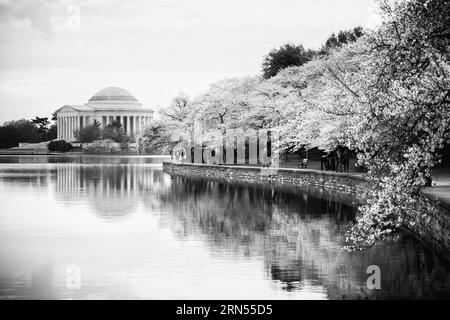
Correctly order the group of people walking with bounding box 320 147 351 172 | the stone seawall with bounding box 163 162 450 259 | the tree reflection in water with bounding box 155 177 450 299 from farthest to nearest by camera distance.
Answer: the group of people walking with bounding box 320 147 351 172, the stone seawall with bounding box 163 162 450 259, the tree reflection in water with bounding box 155 177 450 299

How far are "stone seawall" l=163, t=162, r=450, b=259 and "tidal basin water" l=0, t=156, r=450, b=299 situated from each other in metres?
0.57

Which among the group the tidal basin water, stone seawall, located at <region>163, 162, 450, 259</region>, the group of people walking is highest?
the group of people walking

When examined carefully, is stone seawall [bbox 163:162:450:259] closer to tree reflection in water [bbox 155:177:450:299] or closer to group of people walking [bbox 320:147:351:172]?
tree reflection in water [bbox 155:177:450:299]

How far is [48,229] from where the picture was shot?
29.5m

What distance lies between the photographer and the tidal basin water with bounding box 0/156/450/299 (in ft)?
60.0

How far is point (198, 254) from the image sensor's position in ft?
76.7

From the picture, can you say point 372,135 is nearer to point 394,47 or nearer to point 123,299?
point 394,47

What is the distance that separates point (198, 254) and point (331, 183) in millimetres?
25819

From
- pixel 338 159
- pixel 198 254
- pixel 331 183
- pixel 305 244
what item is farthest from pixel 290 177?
pixel 198 254

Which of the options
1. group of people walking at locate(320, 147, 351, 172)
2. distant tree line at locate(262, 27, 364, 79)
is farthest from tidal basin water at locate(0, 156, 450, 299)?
distant tree line at locate(262, 27, 364, 79)

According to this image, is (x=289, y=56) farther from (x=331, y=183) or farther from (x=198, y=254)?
(x=198, y=254)

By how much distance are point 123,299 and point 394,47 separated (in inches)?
317

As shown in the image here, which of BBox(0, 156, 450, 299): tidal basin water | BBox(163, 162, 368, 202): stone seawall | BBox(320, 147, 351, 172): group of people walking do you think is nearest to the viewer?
BBox(0, 156, 450, 299): tidal basin water

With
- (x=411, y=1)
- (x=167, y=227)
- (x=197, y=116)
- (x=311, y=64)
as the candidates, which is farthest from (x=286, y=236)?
(x=197, y=116)
